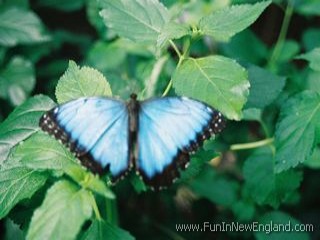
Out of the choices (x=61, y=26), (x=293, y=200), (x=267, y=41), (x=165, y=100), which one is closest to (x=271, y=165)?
(x=293, y=200)

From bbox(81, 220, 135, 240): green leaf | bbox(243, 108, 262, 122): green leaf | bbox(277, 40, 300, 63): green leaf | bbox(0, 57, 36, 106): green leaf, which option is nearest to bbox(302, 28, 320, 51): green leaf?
bbox(277, 40, 300, 63): green leaf

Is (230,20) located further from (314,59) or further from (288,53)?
(288,53)

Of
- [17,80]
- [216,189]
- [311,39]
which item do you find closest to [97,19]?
[17,80]

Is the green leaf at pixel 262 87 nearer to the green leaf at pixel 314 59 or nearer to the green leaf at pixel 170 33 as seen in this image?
the green leaf at pixel 314 59

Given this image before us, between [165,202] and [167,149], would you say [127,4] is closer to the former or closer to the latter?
[167,149]

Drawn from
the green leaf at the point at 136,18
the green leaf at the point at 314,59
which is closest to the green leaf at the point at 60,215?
the green leaf at the point at 136,18
